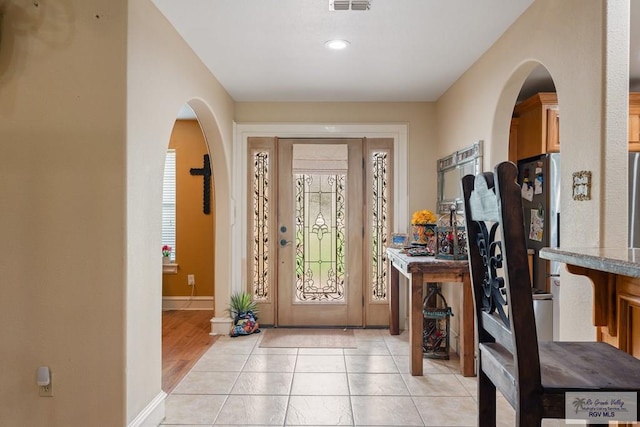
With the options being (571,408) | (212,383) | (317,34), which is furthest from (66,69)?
(571,408)

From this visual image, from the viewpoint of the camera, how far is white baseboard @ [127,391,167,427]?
210 cm

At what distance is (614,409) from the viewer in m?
1.03

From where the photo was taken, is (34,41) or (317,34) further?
(317,34)

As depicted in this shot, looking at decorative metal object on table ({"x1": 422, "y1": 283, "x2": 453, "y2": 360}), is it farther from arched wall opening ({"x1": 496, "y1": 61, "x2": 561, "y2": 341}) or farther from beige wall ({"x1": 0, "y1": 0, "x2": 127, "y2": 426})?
beige wall ({"x1": 0, "y1": 0, "x2": 127, "y2": 426})

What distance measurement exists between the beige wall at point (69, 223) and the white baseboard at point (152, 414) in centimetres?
17

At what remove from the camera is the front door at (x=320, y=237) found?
434 centimetres

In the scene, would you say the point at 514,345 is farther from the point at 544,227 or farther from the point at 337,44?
the point at 337,44

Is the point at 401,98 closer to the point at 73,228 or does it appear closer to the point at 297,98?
the point at 297,98

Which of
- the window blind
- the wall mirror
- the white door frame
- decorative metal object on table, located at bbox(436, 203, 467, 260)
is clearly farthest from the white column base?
the wall mirror

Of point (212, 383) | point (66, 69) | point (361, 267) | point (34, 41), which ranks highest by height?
point (34, 41)

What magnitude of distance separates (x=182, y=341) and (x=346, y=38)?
3068mm

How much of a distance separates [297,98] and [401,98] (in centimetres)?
109

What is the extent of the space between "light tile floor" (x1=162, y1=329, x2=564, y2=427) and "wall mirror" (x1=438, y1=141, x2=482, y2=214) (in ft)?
4.34

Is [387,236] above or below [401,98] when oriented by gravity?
below
